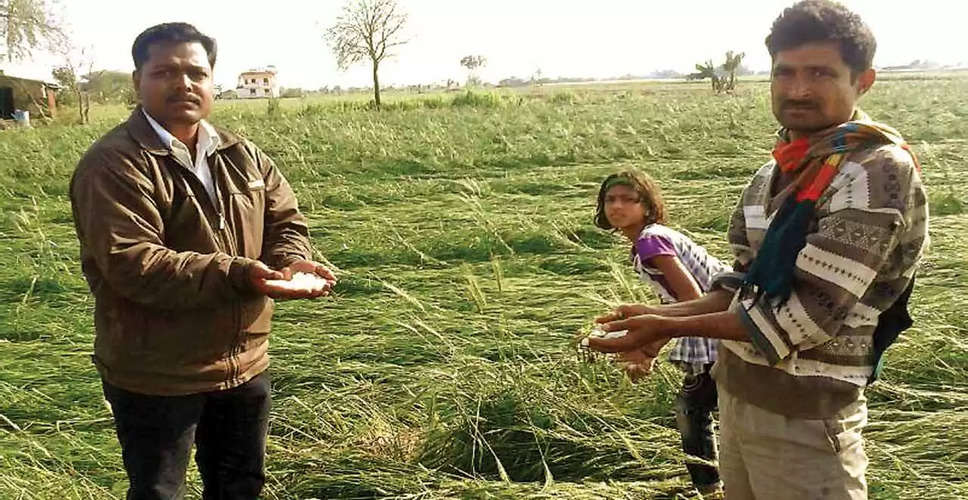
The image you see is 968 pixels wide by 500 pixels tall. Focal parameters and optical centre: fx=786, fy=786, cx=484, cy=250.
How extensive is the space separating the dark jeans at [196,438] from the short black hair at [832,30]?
1.61m

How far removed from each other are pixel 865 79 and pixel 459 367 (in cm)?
215

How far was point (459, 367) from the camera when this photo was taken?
10.8 ft

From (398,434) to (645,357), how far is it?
1.51m

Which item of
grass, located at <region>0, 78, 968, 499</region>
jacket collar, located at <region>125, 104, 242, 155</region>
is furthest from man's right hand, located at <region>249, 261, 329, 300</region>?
grass, located at <region>0, 78, 968, 499</region>

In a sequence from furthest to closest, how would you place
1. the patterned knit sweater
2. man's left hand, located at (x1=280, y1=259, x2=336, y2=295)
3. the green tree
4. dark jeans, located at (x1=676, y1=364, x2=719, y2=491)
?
the green tree → dark jeans, located at (x1=676, y1=364, x2=719, y2=491) → man's left hand, located at (x1=280, y1=259, x2=336, y2=295) → the patterned knit sweater

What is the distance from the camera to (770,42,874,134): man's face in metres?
1.43

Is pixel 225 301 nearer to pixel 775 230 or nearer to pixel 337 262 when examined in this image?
pixel 775 230

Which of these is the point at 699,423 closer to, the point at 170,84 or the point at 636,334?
the point at 636,334

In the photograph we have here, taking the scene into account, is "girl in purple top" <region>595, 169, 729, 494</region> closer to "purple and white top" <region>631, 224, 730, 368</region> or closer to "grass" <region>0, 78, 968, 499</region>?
"purple and white top" <region>631, 224, 730, 368</region>

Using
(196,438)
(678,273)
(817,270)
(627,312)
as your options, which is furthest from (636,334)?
(196,438)

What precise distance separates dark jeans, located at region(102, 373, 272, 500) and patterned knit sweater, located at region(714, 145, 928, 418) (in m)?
1.35

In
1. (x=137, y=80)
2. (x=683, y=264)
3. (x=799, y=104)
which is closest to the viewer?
(x=799, y=104)

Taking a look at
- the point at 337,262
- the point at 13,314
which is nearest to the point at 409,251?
the point at 337,262

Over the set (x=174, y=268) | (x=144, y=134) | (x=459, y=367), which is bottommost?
(x=459, y=367)
